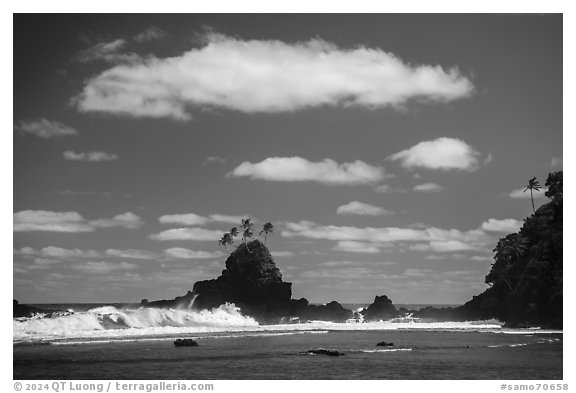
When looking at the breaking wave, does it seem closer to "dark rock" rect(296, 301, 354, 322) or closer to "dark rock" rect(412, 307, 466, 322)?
"dark rock" rect(296, 301, 354, 322)

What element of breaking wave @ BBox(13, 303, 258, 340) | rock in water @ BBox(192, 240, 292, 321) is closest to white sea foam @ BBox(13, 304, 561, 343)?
breaking wave @ BBox(13, 303, 258, 340)

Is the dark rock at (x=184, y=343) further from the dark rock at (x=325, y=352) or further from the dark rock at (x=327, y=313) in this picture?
the dark rock at (x=327, y=313)

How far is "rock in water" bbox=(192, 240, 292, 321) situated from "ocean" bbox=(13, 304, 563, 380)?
1619cm

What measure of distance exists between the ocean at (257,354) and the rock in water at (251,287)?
16186 mm

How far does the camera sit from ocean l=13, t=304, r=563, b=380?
28656 millimetres

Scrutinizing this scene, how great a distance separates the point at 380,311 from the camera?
85250 mm

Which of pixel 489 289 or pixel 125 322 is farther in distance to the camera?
pixel 489 289

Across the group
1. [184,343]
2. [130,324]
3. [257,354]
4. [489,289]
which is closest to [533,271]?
[489,289]

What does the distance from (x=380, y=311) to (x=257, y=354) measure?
51.2 meters

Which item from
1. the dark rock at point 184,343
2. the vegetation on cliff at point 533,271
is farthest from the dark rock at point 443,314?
the dark rock at point 184,343

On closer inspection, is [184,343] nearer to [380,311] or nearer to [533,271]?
[533,271]

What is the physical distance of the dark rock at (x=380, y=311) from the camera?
84.5m
